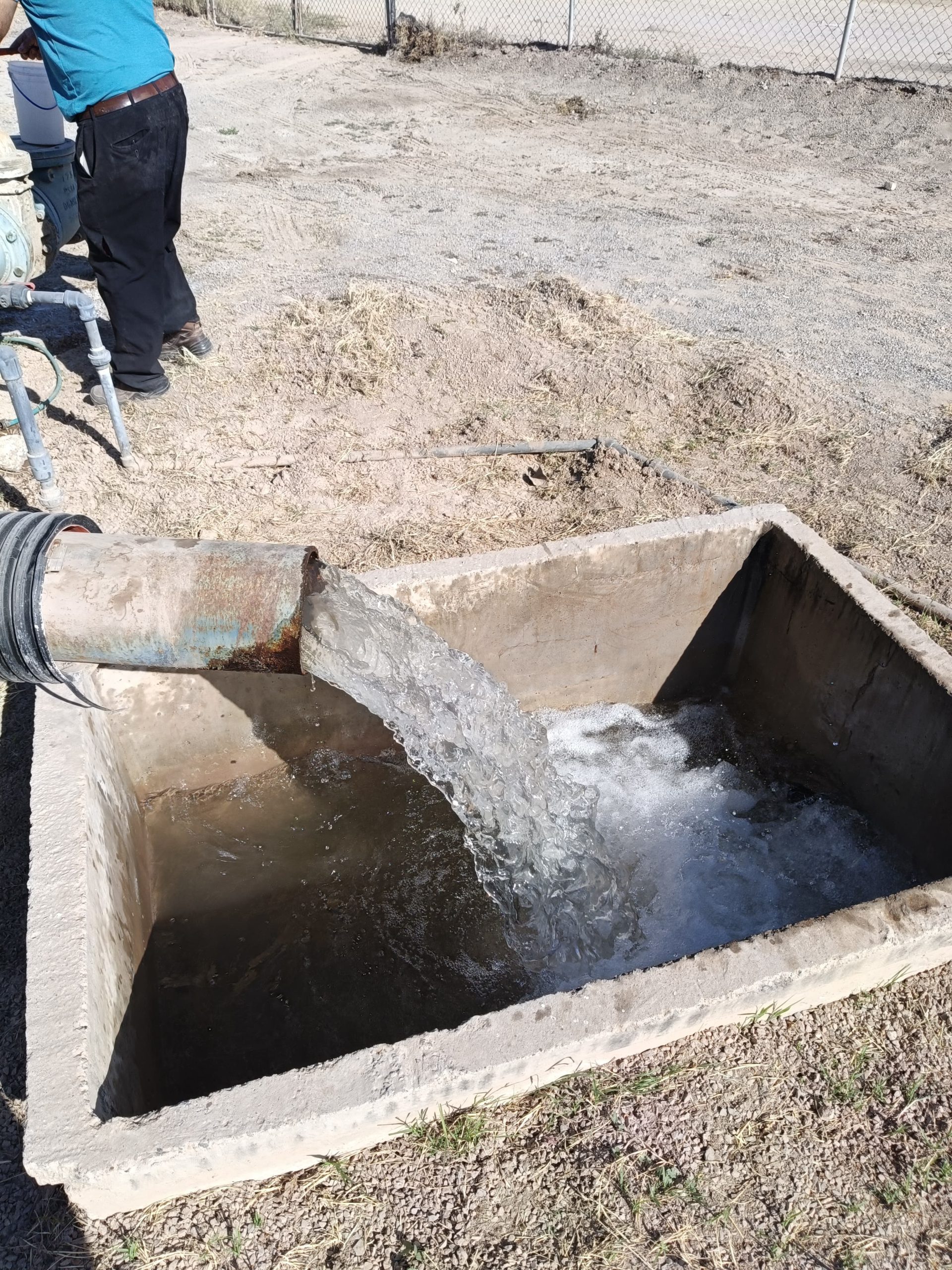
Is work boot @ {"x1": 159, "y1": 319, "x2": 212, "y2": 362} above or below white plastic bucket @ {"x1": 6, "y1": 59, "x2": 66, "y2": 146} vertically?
below

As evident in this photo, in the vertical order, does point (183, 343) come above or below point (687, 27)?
below

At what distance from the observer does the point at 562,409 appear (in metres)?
5.14

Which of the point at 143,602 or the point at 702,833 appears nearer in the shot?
the point at 143,602

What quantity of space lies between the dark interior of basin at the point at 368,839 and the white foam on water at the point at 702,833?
111mm

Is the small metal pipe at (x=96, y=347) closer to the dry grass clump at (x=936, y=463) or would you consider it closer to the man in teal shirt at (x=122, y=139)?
the man in teal shirt at (x=122, y=139)

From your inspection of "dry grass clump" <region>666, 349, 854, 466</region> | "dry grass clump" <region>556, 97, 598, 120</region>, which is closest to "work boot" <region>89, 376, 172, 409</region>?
"dry grass clump" <region>666, 349, 854, 466</region>

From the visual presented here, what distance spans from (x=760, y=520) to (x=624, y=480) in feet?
3.43

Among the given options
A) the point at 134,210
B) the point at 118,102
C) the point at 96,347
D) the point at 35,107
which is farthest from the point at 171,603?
the point at 35,107

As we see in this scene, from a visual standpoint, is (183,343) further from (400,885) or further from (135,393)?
(400,885)

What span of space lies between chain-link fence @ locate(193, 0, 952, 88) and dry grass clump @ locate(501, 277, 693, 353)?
7.16m

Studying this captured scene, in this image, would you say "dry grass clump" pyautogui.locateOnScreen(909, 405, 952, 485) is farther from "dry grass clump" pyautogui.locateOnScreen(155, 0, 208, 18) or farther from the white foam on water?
"dry grass clump" pyautogui.locateOnScreen(155, 0, 208, 18)

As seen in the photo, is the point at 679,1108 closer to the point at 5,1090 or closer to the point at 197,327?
the point at 5,1090

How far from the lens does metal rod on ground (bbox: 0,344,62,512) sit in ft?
11.3

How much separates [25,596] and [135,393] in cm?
314
